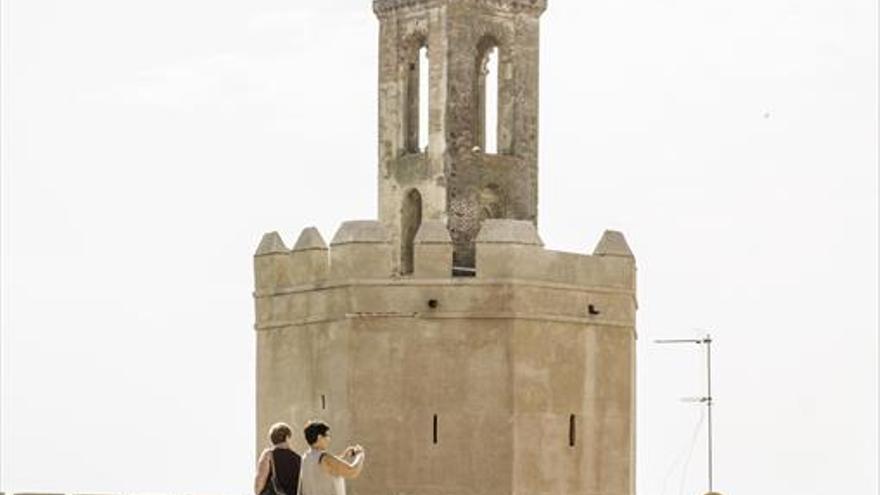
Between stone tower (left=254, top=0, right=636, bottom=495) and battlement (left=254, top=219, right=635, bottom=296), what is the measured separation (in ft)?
0.07

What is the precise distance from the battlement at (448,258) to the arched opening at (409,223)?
30 cm

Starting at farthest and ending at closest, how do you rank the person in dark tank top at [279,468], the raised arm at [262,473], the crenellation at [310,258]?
the crenellation at [310,258] < the raised arm at [262,473] < the person in dark tank top at [279,468]

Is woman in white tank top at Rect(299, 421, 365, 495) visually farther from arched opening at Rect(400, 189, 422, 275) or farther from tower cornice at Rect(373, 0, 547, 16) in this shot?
tower cornice at Rect(373, 0, 547, 16)

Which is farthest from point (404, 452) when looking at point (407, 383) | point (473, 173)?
point (473, 173)

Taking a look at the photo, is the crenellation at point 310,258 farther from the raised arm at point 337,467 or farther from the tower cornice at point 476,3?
the raised arm at point 337,467

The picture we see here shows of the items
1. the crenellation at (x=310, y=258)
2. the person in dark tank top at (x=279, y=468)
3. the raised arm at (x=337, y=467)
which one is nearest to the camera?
the raised arm at (x=337, y=467)

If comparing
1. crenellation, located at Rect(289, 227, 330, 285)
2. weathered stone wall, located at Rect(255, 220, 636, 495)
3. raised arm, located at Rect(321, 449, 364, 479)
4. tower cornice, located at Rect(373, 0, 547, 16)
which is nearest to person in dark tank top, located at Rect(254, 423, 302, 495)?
→ raised arm, located at Rect(321, 449, 364, 479)

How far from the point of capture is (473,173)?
32375 mm

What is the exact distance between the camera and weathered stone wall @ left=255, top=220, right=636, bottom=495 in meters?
31.4

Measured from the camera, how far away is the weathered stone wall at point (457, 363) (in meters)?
31.4

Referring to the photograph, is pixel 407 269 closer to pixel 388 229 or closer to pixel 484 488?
pixel 388 229

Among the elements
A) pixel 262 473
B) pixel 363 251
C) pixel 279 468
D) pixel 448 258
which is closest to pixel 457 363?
pixel 448 258

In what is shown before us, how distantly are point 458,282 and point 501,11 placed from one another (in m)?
3.32

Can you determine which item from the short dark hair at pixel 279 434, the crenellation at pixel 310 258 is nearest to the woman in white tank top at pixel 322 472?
the short dark hair at pixel 279 434
